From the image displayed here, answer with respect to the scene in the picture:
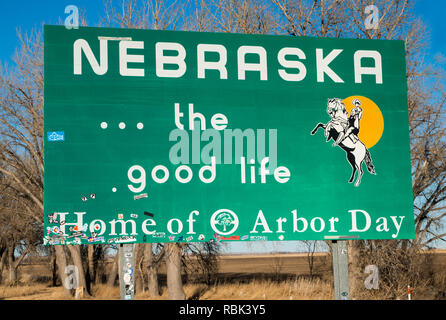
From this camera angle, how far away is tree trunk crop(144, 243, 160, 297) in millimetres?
21078

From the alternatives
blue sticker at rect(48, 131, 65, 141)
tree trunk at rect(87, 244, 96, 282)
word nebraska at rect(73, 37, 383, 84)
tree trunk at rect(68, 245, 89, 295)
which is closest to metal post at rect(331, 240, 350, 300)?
word nebraska at rect(73, 37, 383, 84)

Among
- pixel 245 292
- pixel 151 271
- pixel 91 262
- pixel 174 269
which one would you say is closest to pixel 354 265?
pixel 245 292

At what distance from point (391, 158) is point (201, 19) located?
948 centimetres

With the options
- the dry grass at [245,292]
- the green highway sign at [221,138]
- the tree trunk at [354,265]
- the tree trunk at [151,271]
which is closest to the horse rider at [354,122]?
the green highway sign at [221,138]

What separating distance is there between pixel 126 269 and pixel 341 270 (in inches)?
173

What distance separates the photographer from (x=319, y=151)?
1226 centimetres

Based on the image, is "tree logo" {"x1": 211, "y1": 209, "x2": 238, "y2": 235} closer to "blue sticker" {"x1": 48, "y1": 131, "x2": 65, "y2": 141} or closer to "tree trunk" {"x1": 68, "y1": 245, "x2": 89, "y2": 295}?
"blue sticker" {"x1": 48, "y1": 131, "x2": 65, "y2": 141}

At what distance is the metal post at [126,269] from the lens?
11328 mm

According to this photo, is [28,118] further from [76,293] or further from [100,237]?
[100,237]

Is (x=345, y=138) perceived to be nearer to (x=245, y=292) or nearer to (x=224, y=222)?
(x=224, y=222)

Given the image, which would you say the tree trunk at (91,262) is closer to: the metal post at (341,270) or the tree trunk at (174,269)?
the tree trunk at (174,269)

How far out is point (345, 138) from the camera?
1243 cm

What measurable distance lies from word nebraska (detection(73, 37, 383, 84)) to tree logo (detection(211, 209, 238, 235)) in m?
2.80

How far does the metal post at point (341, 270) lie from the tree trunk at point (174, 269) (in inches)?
281
